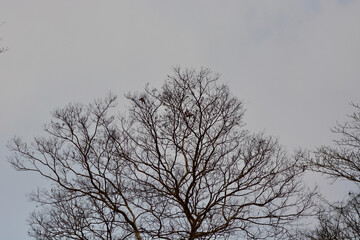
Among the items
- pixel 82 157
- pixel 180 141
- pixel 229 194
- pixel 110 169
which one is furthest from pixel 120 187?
pixel 229 194

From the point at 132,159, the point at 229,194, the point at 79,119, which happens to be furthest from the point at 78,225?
the point at 229,194

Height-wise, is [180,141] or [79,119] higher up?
[79,119]

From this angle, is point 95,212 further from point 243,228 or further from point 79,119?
point 243,228

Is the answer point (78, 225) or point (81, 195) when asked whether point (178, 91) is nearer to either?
point (81, 195)

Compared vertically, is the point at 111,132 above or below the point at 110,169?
above

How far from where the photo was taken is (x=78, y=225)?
9.85 metres

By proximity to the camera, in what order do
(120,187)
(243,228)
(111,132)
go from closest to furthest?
1. (243,228)
2. (120,187)
3. (111,132)

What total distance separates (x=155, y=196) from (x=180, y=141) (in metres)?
1.71

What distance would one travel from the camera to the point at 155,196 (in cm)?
939

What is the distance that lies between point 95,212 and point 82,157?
1.73m

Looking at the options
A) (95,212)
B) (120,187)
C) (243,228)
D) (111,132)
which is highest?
(111,132)

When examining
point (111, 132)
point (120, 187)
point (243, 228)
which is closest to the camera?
point (243, 228)

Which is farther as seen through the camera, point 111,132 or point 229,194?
point 111,132

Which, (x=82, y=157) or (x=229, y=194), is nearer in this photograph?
(x=229, y=194)
